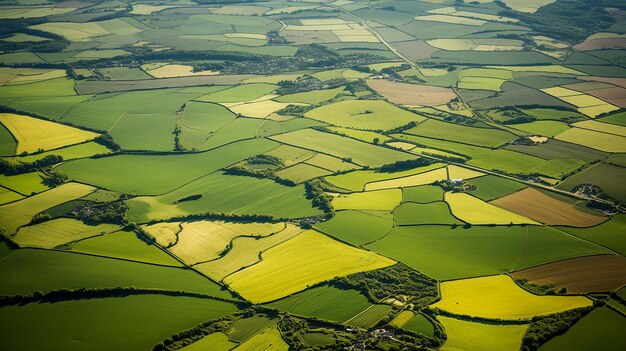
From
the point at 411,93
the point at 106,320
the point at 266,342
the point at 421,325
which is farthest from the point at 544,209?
the point at 411,93

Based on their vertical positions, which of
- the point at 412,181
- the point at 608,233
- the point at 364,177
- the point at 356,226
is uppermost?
the point at 608,233

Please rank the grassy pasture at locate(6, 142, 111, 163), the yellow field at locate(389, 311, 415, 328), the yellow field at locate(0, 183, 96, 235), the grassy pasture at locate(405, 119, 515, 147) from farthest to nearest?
the grassy pasture at locate(405, 119, 515, 147), the grassy pasture at locate(6, 142, 111, 163), the yellow field at locate(0, 183, 96, 235), the yellow field at locate(389, 311, 415, 328)

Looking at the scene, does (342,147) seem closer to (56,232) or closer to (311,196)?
(311,196)

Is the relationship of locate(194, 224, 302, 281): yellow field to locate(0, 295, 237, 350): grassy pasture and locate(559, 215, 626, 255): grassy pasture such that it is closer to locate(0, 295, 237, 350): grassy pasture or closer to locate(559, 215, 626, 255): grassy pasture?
locate(0, 295, 237, 350): grassy pasture

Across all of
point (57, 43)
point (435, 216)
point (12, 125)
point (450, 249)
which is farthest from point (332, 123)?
point (57, 43)

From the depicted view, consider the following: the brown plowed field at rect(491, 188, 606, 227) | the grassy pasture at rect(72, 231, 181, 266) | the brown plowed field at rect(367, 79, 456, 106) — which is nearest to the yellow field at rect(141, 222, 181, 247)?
the grassy pasture at rect(72, 231, 181, 266)

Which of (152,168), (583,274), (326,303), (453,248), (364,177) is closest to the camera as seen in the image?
(326,303)
